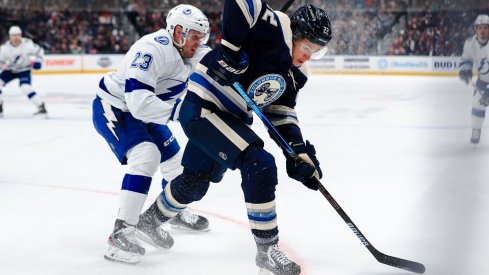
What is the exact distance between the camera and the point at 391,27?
7.19 m

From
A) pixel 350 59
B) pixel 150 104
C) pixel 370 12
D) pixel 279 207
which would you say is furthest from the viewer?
pixel 350 59

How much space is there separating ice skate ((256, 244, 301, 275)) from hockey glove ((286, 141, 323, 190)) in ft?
0.72

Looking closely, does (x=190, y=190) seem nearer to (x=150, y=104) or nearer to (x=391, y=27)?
(x=150, y=104)

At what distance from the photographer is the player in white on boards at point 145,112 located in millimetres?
2270

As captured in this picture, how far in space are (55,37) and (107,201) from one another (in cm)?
1126

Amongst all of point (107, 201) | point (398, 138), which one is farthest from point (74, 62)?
point (107, 201)

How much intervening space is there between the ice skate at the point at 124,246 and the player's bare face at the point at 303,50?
82 cm

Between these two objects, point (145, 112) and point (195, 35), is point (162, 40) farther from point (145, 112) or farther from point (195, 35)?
point (145, 112)

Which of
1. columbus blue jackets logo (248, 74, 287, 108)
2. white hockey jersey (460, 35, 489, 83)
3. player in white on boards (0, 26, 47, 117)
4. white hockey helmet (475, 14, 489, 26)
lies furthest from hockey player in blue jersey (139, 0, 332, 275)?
player in white on boards (0, 26, 47, 117)

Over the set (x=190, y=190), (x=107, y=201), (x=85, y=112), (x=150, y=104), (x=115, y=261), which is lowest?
(x=85, y=112)

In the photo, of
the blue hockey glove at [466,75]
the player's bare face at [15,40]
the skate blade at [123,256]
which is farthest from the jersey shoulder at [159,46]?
the player's bare face at [15,40]

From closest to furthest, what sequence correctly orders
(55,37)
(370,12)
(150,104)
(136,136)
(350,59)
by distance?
(150,104) < (136,136) < (370,12) < (350,59) < (55,37)

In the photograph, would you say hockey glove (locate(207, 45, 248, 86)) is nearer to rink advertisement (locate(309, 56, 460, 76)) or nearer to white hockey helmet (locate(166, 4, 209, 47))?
white hockey helmet (locate(166, 4, 209, 47))

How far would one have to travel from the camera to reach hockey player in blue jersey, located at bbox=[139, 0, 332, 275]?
6.19ft
